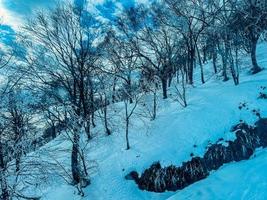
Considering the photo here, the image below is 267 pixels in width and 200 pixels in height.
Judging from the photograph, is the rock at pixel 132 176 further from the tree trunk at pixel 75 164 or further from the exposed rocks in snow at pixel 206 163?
the tree trunk at pixel 75 164

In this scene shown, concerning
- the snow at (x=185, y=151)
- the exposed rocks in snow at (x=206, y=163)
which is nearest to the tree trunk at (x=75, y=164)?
the snow at (x=185, y=151)

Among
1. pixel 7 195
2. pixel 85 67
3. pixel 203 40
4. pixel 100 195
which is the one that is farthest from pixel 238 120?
pixel 203 40

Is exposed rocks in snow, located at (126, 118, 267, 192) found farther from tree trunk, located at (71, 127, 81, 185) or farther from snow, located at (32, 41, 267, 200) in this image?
tree trunk, located at (71, 127, 81, 185)

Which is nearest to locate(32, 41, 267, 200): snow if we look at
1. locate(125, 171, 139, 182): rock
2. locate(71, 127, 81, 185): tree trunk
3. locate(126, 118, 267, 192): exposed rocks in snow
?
locate(125, 171, 139, 182): rock

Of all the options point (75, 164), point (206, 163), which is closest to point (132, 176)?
point (75, 164)

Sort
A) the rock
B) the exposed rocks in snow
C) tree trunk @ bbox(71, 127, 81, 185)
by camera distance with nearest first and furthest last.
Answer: the exposed rocks in snow < the rock < tree trunk @ bbox(71, 127, 81, 185)

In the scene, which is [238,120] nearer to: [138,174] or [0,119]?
[138,174]
